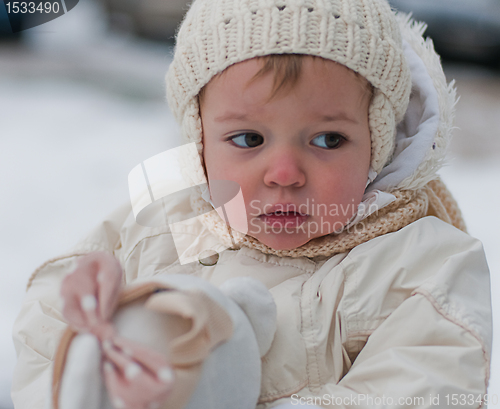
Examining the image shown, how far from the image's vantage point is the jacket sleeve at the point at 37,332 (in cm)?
66

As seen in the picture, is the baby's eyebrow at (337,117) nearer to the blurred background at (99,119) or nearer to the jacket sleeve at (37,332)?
the blurred background at (99,119)

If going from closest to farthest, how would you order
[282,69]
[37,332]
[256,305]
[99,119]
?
[256,305], [282,69], [37,332], [99,119]

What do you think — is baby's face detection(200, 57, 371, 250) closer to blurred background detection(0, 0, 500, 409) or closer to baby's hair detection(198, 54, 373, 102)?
baby's hair detection(198, 54, 373, 102)

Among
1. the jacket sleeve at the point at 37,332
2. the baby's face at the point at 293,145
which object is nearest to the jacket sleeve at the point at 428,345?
the baby's face at the point at 293,145

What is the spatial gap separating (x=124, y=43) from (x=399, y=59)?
1.58m

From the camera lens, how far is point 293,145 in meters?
0.60

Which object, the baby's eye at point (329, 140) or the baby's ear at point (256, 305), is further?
the baby's eye at point (329, 140)

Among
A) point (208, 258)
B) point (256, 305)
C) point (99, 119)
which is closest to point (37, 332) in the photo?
point (208, 258)

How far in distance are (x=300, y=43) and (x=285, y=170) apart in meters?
0.17

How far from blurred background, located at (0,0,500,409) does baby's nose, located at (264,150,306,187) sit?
0.29 meters

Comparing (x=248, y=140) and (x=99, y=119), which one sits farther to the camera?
(x=99, y=119)

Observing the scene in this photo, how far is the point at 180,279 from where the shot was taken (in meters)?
0.41

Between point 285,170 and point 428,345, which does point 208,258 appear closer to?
point 285,170

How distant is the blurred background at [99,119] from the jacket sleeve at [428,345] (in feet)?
0.87
